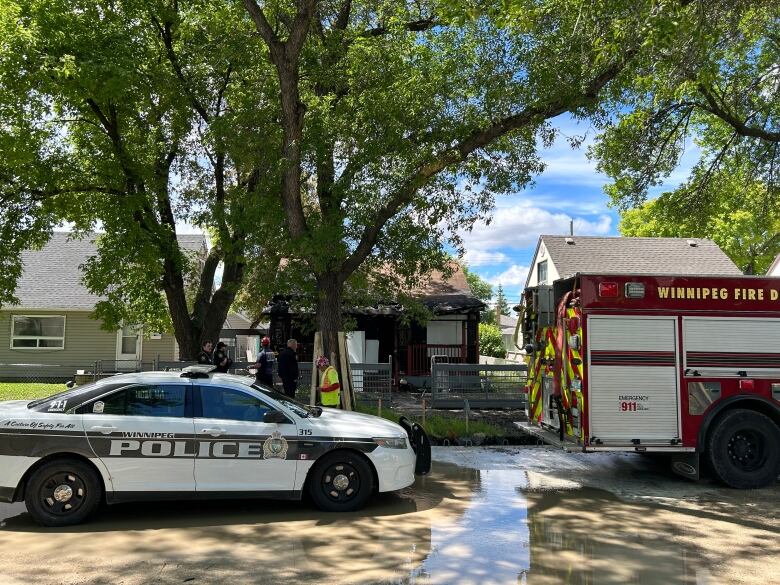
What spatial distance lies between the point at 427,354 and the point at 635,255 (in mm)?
10339

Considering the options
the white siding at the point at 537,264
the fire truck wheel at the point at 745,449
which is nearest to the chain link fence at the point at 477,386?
the fire truck wheel at the point at 745,449

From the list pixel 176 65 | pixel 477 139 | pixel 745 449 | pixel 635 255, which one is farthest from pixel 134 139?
pixel 635 255

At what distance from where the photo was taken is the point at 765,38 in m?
15.3

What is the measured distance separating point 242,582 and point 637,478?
6.22 meters

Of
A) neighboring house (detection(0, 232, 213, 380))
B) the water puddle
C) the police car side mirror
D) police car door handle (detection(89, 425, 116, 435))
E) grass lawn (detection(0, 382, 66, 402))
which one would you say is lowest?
the water puddle

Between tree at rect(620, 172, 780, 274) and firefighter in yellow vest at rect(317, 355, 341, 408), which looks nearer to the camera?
firefighter in yellow vest at rect(317, 355, 341, 408)

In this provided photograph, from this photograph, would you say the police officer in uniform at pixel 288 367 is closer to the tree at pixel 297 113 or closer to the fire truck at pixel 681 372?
the tree at pixel 297 113

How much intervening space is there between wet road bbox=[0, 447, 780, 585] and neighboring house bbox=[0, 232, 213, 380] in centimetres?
1751

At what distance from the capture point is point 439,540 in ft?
20.4

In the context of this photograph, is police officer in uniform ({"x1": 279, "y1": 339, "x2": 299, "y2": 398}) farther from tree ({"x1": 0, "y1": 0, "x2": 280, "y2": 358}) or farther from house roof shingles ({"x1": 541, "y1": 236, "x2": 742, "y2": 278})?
house roof shingles ({"x1": 541, "y1": 236, "x2": 742, "y2": 278})

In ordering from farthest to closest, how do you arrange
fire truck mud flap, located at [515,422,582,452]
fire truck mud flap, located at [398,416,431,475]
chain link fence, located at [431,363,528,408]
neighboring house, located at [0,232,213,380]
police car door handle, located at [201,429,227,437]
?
neighboring house, located at [0,232,213,380] < chain link fence, located at [431,363,528,408] < fire truck mud flap, located at [515,422,582,452] < fire truck mud flap, located at [398,416,431,475] < police car door handle, located at [201,429,227,437]

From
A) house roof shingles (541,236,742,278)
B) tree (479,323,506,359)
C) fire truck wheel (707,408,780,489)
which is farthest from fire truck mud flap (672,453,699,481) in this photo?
tree (479,323,506,359)

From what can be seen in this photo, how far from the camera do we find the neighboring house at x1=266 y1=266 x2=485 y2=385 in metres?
21.6

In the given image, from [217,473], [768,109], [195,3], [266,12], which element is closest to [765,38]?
[768,109]
